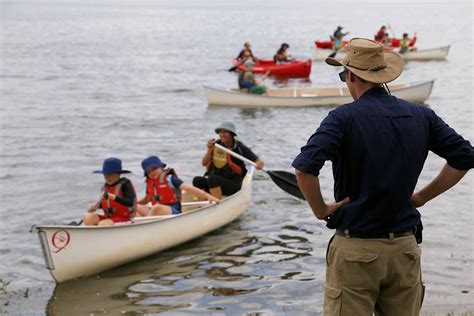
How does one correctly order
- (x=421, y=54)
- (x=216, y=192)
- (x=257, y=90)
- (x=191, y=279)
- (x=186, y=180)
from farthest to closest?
(x=421, y=54)
(x=257, y=90)
(x=186, y=180)
(x=216, y=192)
(x=191, y=279)

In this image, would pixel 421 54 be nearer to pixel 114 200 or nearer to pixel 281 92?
pixel 281 92

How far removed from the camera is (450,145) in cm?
400

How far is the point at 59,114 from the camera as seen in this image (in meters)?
24.8

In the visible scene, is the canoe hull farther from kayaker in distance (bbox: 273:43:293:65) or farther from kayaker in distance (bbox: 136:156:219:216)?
kayaker in distance (bbox: 136:156:219:216)

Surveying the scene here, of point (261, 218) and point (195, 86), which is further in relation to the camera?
point (195, 86)

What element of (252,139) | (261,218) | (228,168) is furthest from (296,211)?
(252,139)

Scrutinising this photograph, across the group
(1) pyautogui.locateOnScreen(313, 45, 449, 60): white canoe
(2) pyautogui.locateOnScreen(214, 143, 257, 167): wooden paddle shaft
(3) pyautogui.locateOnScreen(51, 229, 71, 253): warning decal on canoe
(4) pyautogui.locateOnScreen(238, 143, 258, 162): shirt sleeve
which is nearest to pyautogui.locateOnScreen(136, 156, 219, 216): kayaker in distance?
(2) pyautogui.locateOnScreen(214, 143, 257, 167): wooden paddle shaft

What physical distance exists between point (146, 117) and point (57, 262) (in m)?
15.8

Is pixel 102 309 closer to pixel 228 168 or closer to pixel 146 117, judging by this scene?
pixel 228 168

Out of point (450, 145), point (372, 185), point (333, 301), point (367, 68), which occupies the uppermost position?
point (367, 68)

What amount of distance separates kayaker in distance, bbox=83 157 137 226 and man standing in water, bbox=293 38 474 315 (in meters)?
5.78

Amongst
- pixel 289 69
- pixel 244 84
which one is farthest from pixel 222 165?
pixel 289 69

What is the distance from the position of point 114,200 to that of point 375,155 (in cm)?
612

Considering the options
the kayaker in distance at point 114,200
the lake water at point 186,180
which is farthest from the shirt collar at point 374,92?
the kayaker in distance at point 114,200
